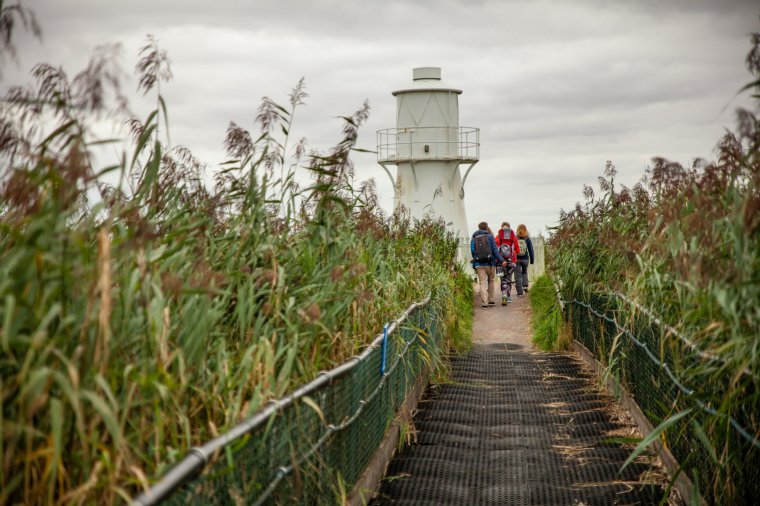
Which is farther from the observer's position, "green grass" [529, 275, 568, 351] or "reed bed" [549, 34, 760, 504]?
"green grass" [529, 275, 568, 351]

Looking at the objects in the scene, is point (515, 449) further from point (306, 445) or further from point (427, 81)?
point (427, 81)

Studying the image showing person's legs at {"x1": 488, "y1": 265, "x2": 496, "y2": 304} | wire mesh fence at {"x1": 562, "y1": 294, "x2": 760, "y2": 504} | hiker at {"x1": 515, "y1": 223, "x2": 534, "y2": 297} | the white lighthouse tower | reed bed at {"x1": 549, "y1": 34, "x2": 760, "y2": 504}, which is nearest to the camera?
reed bed at {"x1": 549, "y1": 34, "x2": 760, "y2": 504}

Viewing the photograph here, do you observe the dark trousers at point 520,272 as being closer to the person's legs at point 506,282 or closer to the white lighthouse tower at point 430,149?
the person's legs at point 506,282

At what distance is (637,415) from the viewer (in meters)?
6.75

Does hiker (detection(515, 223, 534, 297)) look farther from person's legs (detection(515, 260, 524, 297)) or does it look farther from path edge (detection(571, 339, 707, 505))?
path edge (detection(571, 339, 707, 505))

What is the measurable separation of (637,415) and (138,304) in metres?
4.84

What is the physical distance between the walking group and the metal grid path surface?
7.10m

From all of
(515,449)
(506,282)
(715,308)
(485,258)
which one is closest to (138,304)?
(715,308)

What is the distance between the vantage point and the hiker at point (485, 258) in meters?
16.8

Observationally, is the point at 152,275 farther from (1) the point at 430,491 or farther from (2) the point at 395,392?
(2) the point at 395,392

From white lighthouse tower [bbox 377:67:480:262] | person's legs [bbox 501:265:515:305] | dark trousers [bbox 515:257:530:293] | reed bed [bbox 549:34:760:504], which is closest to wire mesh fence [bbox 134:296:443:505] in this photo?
reed bed [bbox 549:34:760:504]

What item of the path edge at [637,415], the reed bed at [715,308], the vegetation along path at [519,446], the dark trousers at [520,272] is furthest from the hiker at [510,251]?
the reed bed at [715,308]

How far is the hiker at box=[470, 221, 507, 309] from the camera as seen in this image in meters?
16.8

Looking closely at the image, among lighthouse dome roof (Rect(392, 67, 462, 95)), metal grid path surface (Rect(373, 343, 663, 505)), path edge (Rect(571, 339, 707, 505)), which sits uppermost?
lighthouse dome roof (Rect(392, 67, 462, 95))
